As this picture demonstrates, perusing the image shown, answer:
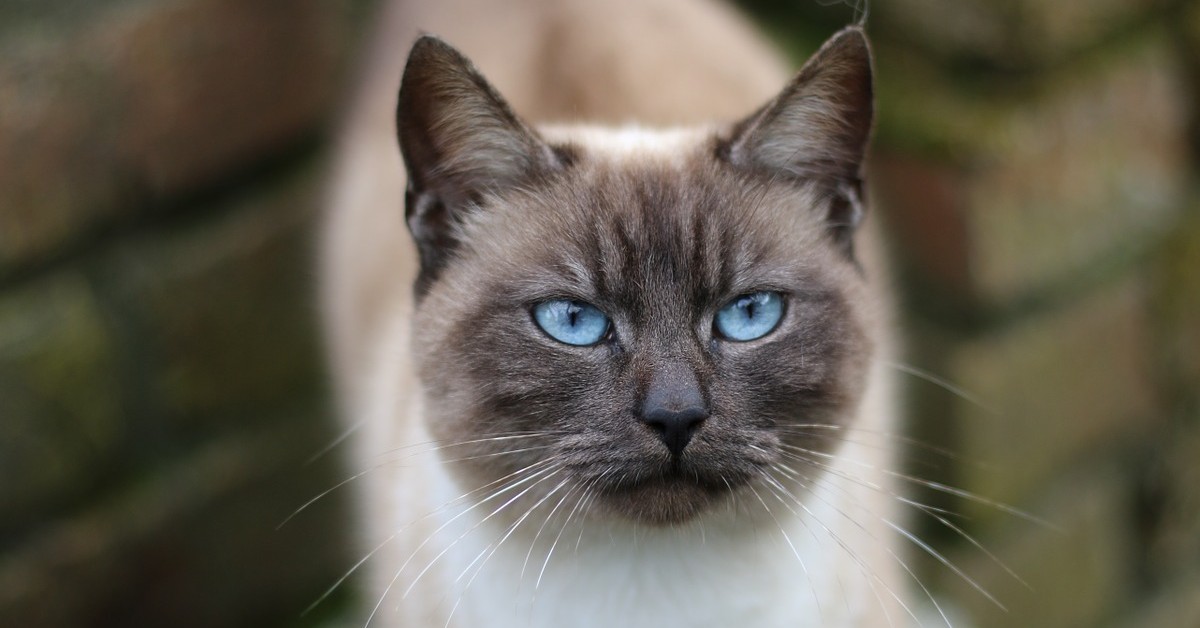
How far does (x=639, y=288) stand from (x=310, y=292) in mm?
1708

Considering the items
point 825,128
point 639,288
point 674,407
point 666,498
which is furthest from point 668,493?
point 825,128

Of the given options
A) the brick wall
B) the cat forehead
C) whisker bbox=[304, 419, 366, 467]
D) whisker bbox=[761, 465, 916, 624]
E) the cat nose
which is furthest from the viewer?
the brick wall

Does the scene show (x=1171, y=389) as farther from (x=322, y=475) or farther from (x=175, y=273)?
(x=175, y=273)

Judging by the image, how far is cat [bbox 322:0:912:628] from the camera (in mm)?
1426

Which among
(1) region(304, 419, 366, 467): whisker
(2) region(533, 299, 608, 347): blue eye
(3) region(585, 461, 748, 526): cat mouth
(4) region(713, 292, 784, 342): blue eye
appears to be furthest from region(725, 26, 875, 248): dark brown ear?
(1) region(304, 419, 366, 467): whisker

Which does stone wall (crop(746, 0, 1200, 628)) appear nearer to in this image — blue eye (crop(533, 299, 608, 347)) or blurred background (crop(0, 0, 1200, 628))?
blurred background (crop(0, 0, 1200, 628))

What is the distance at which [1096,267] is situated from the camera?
2.64m

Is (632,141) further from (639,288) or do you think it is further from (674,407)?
(674,407)

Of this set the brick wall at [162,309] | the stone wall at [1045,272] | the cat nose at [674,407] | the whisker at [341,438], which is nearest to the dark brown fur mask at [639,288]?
the cat nose at [674,407]

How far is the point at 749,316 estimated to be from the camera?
1491 millimetres

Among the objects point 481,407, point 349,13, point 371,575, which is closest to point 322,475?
point 371,575

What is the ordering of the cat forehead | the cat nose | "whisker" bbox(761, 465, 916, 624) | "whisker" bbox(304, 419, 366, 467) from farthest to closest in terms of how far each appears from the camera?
1. "whisker" bbox(304, 419, 366, 467)
2. the cat forehead
3. "whisker" bbox(761, 465, 916, 624)
4. the cat nose

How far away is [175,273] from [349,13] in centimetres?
85

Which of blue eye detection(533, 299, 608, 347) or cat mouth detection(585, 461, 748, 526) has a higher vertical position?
blue eye detection(533, 299, 608, 347)
